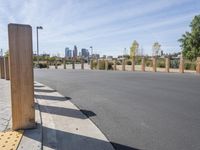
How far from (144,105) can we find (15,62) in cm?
396

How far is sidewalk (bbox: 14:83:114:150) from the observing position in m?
4.76

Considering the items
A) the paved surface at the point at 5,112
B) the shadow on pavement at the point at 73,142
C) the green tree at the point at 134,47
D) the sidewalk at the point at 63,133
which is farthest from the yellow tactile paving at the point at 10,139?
the green tree at the point at 134,47

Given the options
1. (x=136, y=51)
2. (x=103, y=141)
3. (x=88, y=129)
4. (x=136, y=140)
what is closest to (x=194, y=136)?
(x=136, y=140)

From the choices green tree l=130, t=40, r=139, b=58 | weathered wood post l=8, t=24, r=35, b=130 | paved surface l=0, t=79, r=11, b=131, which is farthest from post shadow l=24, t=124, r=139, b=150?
green tree l=130, t=40, r=139, b=58

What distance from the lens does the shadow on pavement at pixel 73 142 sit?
4.71 m

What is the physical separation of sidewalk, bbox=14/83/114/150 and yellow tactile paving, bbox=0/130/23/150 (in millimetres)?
89

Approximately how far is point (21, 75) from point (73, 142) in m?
1.62

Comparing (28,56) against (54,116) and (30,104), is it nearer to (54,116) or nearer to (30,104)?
(30,104)

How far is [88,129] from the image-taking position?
18.9ft

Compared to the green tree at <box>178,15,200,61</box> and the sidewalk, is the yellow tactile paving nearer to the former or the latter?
the sidewalk

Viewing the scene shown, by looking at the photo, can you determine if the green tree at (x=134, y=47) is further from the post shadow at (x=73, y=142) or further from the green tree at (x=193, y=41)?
the post shadow at (x=73, y=142)

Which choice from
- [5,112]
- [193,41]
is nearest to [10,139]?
[5,112]

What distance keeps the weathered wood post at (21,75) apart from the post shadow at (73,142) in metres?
0.30

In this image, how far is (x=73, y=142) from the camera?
16.3 feet
